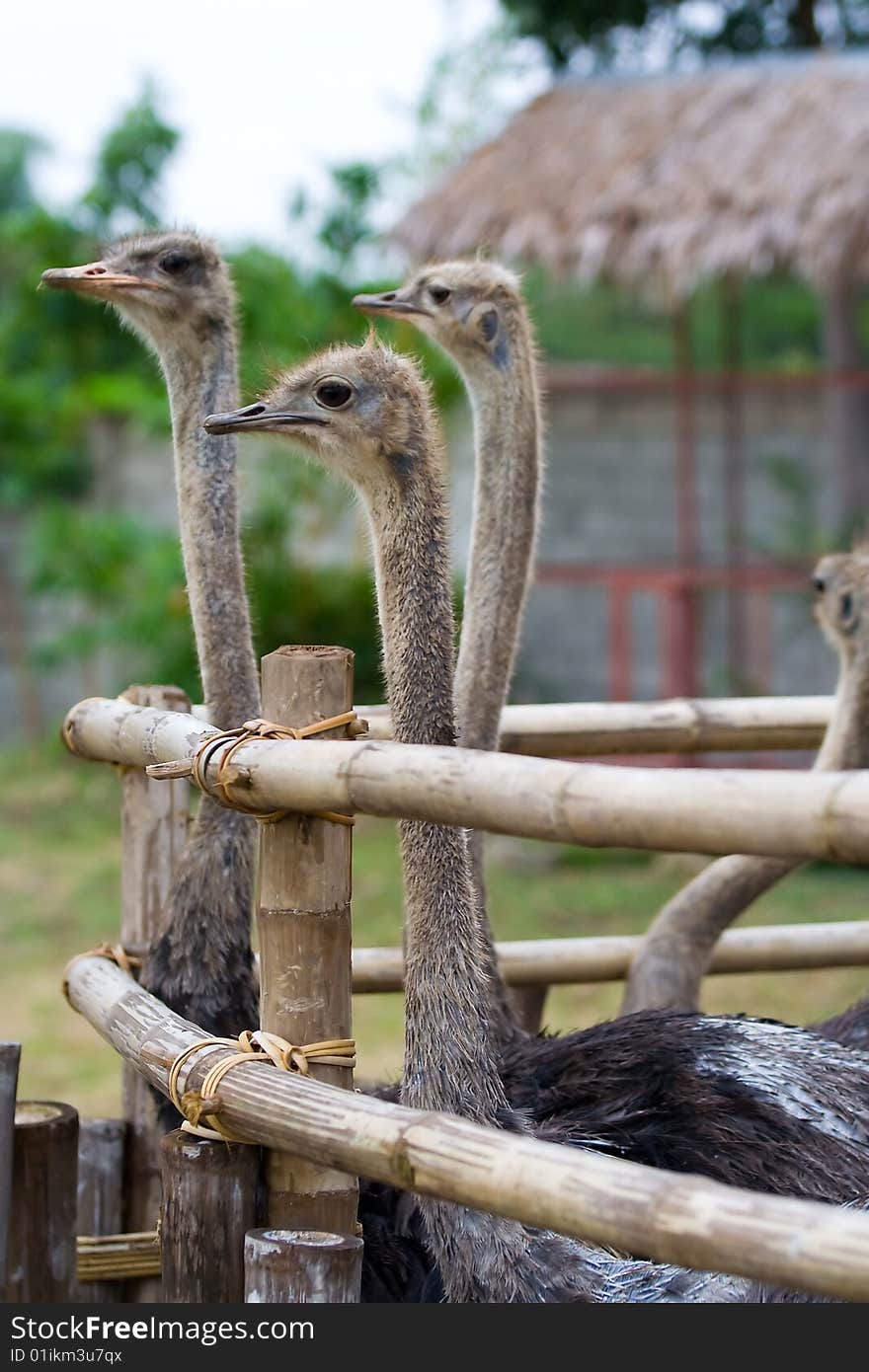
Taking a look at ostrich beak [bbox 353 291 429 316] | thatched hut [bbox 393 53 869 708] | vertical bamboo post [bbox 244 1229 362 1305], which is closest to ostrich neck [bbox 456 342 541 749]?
ostrich beak [bbox 353 291 429 316]

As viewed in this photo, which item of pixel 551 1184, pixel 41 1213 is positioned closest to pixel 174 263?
pixel 41 1213

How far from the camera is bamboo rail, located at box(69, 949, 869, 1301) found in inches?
58.4

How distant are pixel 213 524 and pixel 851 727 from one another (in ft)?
3.57

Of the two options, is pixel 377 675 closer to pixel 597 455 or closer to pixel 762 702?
pixel 597 455

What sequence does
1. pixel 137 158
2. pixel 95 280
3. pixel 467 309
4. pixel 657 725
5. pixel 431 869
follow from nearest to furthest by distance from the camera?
pixel 431 869 < pixel 95 280 < pixel 467 309 < pixel 657 725 < pixel 137 158

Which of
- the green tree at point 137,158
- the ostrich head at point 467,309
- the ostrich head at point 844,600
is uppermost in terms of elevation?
the green tree at point 137,158

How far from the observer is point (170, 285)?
9.82ft

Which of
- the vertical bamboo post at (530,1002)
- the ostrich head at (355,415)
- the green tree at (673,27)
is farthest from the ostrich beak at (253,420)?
the green tree at (673,27)

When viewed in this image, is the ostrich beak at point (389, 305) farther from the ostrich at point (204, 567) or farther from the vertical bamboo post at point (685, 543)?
the vertical bamboo post at point (685, 543)

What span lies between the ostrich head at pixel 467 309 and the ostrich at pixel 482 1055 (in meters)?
0.69

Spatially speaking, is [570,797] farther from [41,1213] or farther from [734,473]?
[734,473]

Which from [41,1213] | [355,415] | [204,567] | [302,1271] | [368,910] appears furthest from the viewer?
[368,910]

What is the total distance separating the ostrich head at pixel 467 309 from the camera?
10.0ft

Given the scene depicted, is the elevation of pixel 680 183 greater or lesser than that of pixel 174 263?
greater
